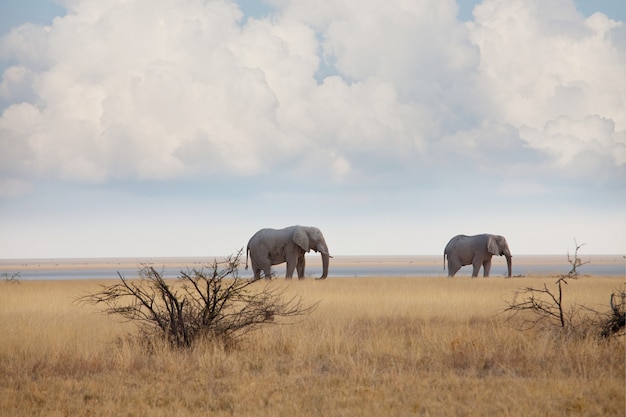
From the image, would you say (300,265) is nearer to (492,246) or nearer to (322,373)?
(492,246)

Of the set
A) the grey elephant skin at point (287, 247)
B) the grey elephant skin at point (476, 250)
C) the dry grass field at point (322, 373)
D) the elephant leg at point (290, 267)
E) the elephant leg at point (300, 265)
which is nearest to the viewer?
the dry grass field at point (322, 373)

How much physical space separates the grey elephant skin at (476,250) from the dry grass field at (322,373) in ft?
82.8

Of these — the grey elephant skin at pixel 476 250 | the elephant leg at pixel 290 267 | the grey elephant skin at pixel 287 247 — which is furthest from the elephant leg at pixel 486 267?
the elephant leg at pixel 290 267

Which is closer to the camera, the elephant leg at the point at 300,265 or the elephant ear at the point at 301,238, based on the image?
the elephant ear at the point at 301,238

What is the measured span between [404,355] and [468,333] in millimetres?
2772

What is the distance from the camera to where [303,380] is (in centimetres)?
1065

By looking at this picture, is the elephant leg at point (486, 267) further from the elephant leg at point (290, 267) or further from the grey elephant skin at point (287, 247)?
the elephant leg at point (290, 267)

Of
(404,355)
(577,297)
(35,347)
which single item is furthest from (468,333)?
(577,297)

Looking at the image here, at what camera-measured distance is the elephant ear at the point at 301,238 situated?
121 ft

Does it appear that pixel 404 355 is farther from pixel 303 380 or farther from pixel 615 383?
pixel 615 383

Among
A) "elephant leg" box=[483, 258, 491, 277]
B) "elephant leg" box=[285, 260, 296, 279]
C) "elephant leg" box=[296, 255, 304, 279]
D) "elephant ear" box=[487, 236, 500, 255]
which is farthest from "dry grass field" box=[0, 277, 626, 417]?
"elephant leg" box=[483, 258, 491, 277]

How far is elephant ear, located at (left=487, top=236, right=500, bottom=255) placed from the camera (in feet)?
137

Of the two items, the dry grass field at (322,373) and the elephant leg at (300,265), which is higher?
the elephant leg at (300,265)

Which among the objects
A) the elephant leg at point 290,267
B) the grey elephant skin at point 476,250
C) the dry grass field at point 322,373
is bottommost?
the dry grass field at point 322,373
